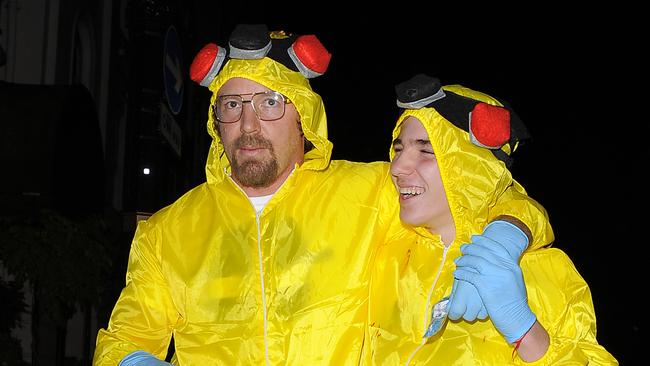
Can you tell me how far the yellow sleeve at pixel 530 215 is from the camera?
2953mm

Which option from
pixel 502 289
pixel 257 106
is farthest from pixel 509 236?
pixel 257 106

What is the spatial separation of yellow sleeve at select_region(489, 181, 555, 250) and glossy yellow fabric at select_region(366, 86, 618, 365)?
0.04 metres

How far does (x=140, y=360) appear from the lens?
3123 millimetres

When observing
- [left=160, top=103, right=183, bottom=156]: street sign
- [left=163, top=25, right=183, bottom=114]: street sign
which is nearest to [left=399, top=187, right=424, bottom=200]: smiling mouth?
[left=160, top=103, right=183, bottom=156]: street sign

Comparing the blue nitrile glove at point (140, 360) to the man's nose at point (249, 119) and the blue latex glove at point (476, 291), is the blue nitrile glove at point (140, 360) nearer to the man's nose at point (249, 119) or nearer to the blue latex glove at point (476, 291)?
the man's nose at point (249, 119)

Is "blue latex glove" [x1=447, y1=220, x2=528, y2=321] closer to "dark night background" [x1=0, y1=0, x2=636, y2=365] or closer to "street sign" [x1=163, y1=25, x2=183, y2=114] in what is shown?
"street sign" [x1=163, y1=25, x2=183, y2=114]

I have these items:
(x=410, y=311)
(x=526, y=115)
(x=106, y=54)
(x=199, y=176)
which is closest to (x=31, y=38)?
(x=106, y=54)

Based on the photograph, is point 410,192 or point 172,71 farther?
point 172,71

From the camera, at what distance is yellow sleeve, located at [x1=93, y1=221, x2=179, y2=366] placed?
3246 mm

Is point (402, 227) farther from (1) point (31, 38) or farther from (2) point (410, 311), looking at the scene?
(1) point (31, 38)

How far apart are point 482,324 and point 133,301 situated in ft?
4.16

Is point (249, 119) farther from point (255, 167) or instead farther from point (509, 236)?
point (509, 236)

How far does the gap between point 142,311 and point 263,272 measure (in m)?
0.47

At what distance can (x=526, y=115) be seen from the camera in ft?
36.7
